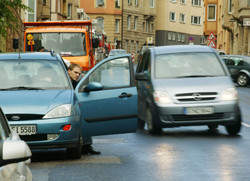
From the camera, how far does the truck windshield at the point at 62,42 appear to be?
23.1 metres

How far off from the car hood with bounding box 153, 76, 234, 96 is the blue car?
2.09 meters

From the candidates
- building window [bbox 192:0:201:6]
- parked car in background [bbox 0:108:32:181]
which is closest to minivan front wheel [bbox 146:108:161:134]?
parked car in background [bbox 0:108:32:181]

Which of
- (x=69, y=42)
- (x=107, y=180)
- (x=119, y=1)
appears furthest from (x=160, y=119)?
(x=119, y=1)

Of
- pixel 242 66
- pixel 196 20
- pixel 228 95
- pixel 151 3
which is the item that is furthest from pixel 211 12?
pixel 228 95

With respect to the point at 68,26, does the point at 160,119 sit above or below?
below

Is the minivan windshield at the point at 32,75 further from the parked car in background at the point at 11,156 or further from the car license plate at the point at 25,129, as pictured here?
the parked car in background at the point at 11,156

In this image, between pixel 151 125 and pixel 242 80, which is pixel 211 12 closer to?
pixel 242 80

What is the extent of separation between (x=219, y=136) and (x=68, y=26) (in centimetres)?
1183

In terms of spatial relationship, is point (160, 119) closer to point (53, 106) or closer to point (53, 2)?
point (53, 106)

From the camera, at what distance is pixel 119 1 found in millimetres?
98312

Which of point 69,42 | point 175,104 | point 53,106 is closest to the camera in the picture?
point 53,106

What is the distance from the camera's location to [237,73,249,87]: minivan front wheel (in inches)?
1399

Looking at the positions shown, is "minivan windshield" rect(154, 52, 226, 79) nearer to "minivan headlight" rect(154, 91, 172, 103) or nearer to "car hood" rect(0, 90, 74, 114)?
"minivan headlight" rect(154, 91, 172, 103)

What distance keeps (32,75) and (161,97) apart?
333 centimetres
